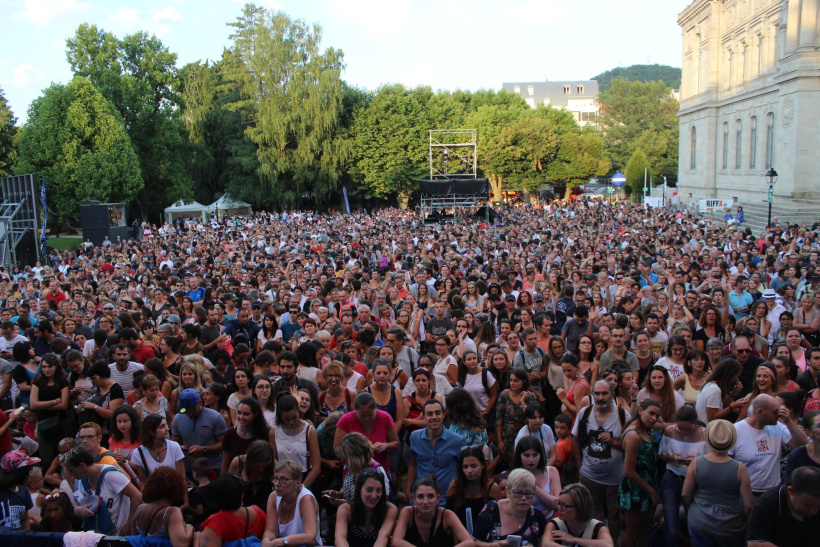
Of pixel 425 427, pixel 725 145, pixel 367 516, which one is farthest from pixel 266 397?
pixel 725 145

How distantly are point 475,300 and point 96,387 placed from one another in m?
5.51

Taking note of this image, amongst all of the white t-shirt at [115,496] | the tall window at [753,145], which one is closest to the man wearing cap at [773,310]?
the white t-shirt at [115,496]

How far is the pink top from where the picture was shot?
4.85m

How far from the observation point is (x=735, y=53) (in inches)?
1462

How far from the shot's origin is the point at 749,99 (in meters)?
34.7

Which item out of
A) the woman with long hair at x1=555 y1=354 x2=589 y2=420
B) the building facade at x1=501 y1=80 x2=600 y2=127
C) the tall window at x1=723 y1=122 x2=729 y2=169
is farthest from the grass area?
the building facade at x1=501 y1=80 x2=600 y2=127

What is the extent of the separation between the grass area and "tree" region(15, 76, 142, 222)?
160 centimetres

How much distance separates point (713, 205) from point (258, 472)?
34.2 metres

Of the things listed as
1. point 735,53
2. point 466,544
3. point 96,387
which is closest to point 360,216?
point 735,53

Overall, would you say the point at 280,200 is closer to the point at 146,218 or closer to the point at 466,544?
the point at 146,218

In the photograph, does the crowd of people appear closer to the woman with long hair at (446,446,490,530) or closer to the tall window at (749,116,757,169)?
the woman with long hair at (446,446,490,530)

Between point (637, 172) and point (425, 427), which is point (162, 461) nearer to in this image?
point (425, 427)

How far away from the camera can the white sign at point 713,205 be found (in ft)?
107

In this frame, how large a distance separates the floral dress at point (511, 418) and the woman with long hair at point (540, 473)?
809 mm
